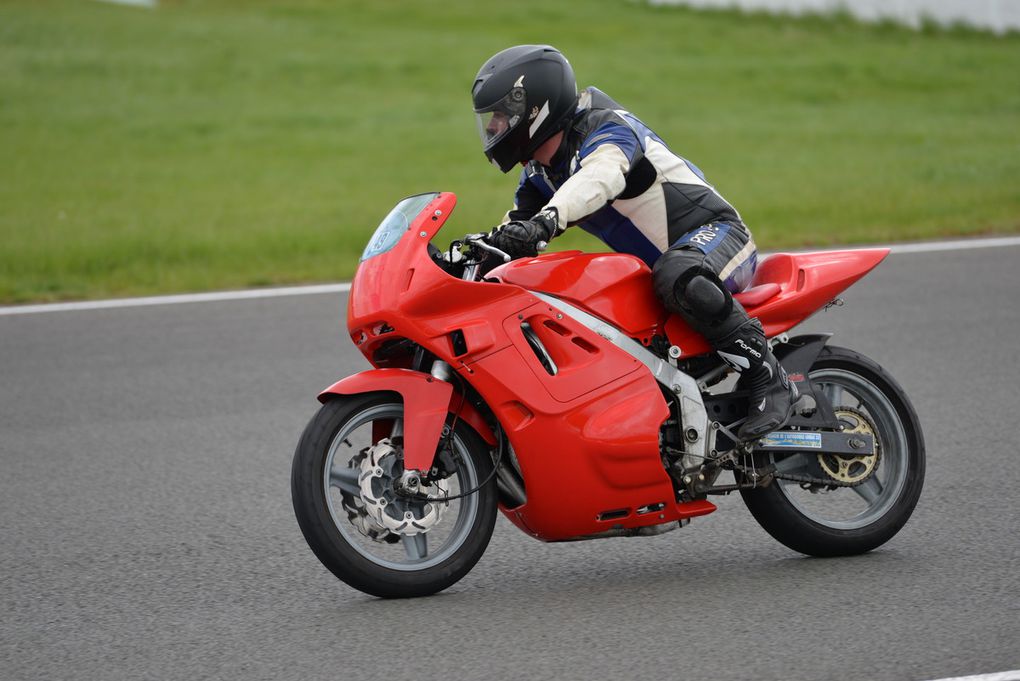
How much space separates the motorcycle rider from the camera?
15.6 feet

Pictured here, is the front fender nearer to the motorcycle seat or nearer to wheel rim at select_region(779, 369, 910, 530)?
the motorcycle seat

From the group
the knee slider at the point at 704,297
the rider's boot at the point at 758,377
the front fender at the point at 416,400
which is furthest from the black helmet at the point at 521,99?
the rider's boot at the point at 758,377

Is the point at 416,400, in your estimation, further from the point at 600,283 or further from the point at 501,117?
the point at 501,117

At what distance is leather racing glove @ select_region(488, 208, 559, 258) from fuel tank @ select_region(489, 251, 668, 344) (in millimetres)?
287

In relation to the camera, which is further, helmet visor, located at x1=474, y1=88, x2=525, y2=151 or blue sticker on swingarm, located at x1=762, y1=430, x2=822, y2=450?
blue sticker on swingarm, located at x1=762, y1=430, x2=822, y2=450

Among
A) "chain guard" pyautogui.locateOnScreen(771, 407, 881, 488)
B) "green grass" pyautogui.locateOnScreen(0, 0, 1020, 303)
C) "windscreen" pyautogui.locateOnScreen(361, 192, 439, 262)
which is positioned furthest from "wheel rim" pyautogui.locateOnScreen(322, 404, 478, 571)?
"green grass" pyautogui.locateOnScreen(0, 0, 1020, 303)

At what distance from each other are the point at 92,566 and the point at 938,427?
4.05 metres

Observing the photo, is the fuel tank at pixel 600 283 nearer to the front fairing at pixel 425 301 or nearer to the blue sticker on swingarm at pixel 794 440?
the front fairing at pixel 425 301

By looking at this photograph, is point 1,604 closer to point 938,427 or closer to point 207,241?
point 938,427

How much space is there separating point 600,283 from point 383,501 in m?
1.05

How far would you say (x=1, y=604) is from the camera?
491cm

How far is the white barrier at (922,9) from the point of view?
81.8 feet

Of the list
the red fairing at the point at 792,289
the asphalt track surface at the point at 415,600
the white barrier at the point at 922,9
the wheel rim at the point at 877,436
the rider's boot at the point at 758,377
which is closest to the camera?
the asphalt track surface at the point at 415,600

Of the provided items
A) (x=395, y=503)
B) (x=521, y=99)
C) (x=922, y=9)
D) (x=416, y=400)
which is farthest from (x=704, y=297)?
(x=922, y=9)
